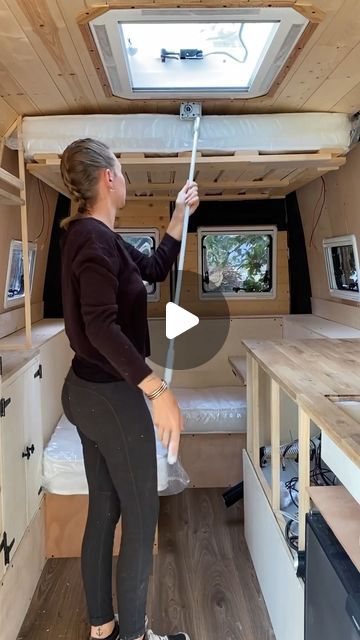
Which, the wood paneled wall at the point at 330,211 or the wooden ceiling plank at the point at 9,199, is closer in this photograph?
the wooden ceiling plank at the point at 9,199

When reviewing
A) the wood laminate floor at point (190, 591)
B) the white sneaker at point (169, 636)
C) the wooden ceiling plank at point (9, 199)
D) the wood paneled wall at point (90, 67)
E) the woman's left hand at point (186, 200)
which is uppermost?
the wood paneled wall at point (90, 67)

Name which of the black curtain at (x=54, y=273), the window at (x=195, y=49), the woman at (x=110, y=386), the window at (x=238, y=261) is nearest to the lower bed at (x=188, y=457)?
the woman at (x=110, y=386)

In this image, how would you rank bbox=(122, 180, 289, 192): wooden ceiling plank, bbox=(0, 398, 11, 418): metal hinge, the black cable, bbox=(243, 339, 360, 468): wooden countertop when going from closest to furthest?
bbox=(243, 339, 360, 468): wooden countertop, the black cable, bbox=(0, 398, 11, 418): metal hinge, bbox=(122, 180, 289, 192): wooden ceiling plank

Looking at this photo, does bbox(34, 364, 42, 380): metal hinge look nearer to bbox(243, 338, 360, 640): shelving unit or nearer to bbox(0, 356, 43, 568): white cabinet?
bbox(0, 356, 43, 568): white cabinet

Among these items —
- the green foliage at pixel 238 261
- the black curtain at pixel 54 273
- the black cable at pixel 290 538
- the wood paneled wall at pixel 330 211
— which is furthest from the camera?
the green foliage at pixel 238 261

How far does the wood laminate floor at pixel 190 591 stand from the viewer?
6.10 ft

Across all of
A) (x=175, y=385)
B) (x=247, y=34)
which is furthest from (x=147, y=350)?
(x=175, y=385)

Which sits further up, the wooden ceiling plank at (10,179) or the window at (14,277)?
the wooden ceiling plank at (10,179)

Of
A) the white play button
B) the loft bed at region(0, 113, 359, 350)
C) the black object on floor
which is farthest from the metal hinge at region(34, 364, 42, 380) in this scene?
the black object on floor

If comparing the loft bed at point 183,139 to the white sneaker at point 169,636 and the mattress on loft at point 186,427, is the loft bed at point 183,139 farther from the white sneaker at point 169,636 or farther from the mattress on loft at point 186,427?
the white sneaker at point 169,636

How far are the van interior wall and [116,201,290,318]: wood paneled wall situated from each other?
2.00ft

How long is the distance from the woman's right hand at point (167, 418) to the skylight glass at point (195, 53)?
1.05m

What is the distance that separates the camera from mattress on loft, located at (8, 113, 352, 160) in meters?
2.14

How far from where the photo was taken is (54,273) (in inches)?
144
